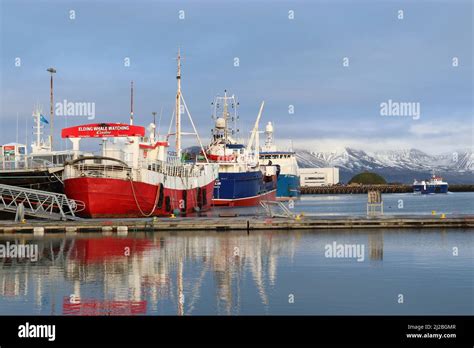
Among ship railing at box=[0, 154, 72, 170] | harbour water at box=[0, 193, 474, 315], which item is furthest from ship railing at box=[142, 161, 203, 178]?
harbour water at box=[0, 193, 474, 315]

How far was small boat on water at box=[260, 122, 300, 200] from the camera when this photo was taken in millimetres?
144375

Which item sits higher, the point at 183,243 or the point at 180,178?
the point at 180,178

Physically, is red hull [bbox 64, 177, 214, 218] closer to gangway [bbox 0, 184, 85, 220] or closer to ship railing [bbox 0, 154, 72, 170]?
gangway [bbox 0, 184, 85, 220]

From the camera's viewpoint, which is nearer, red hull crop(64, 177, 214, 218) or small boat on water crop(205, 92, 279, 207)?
red hull crop(64, 177, 214, 218)

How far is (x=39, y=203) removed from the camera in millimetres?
50594

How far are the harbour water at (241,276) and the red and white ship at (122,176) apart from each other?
32.6ft

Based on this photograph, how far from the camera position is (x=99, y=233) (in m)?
45.2

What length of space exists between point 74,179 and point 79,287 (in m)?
28.6

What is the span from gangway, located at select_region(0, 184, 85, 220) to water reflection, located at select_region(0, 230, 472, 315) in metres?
7.96

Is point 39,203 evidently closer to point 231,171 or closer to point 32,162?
point 32,162

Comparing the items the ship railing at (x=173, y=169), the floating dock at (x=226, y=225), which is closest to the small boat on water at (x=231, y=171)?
the ship railing at (x=173, y=169)

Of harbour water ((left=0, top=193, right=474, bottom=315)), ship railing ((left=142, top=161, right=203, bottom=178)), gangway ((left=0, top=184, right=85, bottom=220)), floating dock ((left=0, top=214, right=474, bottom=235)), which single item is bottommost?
harbour water ((left=0, top=193, right=474, bottom=315))
